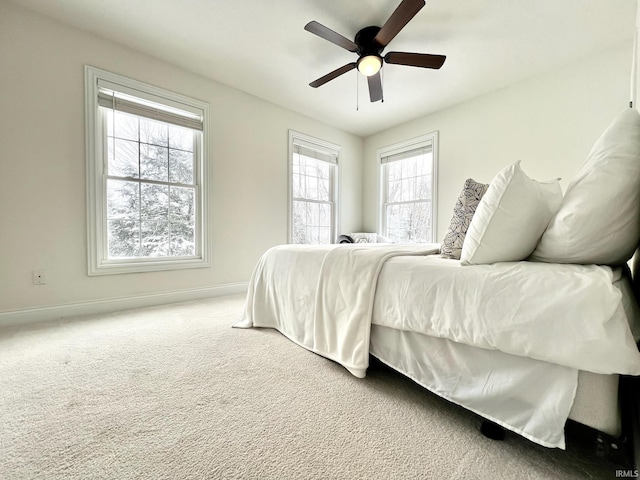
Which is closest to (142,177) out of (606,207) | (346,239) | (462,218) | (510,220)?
(346,239)

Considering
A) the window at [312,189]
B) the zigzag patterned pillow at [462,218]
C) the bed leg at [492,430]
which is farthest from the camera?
the window at [312,189]

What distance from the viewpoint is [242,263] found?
352 centimetres

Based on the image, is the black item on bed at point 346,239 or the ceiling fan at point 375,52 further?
the black item on bed at point 346,239

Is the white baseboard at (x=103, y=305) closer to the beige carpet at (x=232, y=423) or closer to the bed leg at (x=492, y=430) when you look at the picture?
the beige carpet at (x=232, y=423)

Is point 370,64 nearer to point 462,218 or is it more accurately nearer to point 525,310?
point 462,218

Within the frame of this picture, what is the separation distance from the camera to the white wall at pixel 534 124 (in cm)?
260

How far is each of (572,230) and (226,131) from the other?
11.5ft

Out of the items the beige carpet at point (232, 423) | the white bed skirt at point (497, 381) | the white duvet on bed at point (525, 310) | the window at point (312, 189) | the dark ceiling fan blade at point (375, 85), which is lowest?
the beige carpet at point (232, 423)

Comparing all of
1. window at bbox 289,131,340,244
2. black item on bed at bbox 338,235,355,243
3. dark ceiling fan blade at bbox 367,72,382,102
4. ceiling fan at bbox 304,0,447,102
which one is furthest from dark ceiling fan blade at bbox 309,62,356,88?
black item on bed at bbox 338,235,355,243

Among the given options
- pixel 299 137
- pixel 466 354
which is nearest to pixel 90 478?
pixel 466 354

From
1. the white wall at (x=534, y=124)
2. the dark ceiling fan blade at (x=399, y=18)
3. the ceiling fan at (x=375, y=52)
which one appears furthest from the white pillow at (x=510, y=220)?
the white wall at (x=534, y=124)

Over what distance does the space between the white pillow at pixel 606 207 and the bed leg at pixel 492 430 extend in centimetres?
68

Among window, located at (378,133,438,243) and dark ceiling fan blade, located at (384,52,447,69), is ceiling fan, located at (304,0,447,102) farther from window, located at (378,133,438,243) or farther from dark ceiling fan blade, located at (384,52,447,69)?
window, located at (378,133,438,243)

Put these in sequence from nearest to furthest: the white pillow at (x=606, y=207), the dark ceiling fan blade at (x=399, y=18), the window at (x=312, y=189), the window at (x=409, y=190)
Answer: the white pillow at (x=606, y=207), the dark ceiling fan blade at (x=399, y=18), the window at (x=409, y=190), the window at (x=312, y=189)
